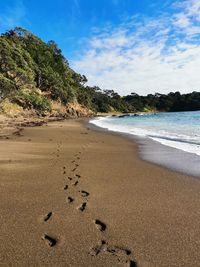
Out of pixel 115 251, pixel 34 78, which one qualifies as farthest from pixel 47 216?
pixel 34 78

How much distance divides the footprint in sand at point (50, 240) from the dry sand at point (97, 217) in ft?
0.04

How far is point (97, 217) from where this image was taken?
458cm

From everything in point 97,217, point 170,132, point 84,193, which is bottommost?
point 170,132

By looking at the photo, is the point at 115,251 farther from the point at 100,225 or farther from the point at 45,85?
the point at 45,85

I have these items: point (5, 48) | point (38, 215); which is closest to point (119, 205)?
point (38, 215)

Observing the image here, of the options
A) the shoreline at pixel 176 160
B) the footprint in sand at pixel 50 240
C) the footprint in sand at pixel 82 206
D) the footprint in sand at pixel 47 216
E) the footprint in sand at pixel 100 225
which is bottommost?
the shoreline at pixel 176 160

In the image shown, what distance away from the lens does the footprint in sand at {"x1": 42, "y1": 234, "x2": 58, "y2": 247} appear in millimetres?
3660

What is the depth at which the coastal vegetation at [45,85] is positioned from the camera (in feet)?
135

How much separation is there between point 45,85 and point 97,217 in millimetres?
61833

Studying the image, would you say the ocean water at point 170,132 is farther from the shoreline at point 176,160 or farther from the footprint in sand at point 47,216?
the footprint in sand at point 47,216

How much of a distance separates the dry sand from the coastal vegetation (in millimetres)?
28354

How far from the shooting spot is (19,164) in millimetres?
8289

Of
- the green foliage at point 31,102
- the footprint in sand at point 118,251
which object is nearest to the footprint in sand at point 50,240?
the footprint in sand at point 118,251

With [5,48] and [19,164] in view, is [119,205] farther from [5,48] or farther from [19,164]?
[5,48]
